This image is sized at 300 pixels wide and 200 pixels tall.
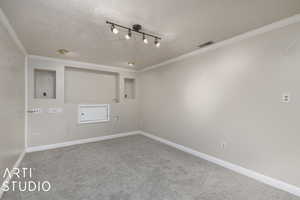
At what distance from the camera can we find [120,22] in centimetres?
198

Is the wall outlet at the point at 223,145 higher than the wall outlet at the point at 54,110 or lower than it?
lower

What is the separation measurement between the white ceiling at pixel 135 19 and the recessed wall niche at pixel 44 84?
1105 mm

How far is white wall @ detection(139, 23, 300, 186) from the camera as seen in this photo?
6.20 ft

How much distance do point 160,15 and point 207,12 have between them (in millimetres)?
610

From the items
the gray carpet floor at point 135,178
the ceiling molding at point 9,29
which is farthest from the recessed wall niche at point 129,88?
the ceiling molding at point 9,29

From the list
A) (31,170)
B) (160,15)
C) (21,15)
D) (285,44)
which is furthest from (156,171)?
(21,15)

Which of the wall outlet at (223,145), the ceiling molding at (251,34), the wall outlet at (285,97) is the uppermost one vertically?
the ceiling molding at (251,34)

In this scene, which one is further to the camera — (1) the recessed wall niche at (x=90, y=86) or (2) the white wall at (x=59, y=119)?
(1) the recessed wall niche at (x=90, y=86)

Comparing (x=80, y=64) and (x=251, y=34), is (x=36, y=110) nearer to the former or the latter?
(x=80, y=64)

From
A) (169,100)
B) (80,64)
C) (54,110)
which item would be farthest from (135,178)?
(80,64)

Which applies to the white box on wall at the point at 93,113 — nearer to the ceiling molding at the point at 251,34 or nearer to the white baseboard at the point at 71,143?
the white baseboard at the point at 71,143

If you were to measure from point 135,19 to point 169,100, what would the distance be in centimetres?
240

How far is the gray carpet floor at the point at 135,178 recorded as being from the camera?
183cm

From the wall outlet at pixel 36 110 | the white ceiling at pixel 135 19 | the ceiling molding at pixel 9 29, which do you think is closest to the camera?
the white ceiling at pixel 135 19
